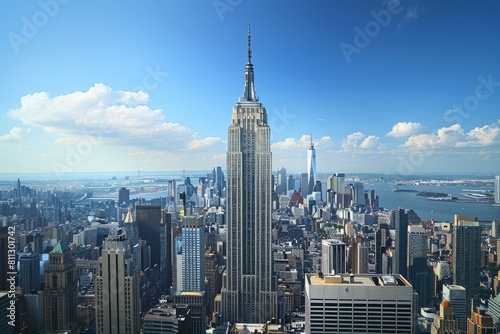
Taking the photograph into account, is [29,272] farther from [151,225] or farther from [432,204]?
[432,204]

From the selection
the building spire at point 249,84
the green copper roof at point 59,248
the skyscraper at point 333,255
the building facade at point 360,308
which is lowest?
the skyscraper at point 333,255

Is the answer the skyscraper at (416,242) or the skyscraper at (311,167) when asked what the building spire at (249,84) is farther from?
the skyscraper at (416,242)

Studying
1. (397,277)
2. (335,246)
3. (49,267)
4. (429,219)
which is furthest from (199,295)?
(429,219)

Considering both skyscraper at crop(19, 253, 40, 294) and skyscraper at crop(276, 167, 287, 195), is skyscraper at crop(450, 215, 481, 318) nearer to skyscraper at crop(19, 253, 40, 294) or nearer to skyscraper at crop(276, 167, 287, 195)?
skyscraper at crop(276, 167, 287, 195)

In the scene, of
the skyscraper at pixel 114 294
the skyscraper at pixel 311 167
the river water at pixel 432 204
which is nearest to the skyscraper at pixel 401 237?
the river water at pixel 432 204

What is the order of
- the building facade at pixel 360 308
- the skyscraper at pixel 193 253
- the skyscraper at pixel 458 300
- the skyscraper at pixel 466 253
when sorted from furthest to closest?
the skyscraper at pixel 193 253
the skyscraper at pixel 466 253
the skyscraper at pixel 458 300
the building facade at pixel 360 308
